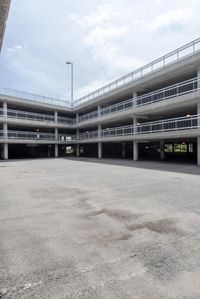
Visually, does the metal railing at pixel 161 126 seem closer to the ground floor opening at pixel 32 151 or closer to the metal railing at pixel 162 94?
the metal railing at pixel 162 94

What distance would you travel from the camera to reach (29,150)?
3978 cm

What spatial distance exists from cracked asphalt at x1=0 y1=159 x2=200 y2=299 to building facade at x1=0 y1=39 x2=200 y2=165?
47.1 ft

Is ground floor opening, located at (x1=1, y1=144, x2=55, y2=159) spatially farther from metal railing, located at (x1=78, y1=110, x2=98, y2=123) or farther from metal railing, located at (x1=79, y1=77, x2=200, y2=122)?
metal railing, located at (x1=79, y1=77, x2=200, y2=122)

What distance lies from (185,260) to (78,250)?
6.20 ft

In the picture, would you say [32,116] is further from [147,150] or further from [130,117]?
[147,150]

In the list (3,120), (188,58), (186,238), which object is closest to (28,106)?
(3,120)

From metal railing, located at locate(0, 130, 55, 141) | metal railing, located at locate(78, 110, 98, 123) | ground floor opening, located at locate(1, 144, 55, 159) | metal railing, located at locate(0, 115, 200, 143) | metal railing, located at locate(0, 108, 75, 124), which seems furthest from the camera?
ground floor opening, located at locate(1, 144, 55, 159)

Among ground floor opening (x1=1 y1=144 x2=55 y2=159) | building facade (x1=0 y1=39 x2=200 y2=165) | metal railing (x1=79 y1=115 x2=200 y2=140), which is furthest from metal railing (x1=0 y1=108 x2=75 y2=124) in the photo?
metal railing (x1=79 y1=115 x2=200 y2=140)

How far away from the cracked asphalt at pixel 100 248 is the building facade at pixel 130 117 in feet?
47.1

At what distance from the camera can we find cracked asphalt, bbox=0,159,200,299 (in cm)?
270

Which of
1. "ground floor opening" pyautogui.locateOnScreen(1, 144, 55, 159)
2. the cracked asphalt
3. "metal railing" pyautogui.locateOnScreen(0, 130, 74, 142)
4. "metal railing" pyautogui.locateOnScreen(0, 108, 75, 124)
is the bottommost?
the cracked asphalt

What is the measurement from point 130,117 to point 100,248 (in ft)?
79.9

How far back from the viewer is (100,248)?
3.78 meters

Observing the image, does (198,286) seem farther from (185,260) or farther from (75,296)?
(75,296)
